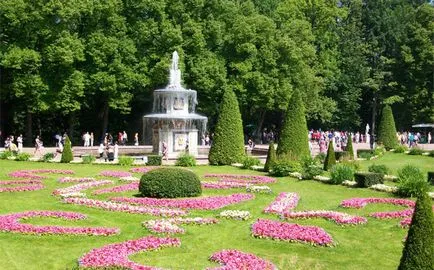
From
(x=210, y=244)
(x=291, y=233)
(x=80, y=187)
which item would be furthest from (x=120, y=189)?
(x=291, y=233)

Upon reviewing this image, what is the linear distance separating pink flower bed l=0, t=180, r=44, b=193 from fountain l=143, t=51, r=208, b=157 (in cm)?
1298

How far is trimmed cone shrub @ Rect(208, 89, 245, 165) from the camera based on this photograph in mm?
32656

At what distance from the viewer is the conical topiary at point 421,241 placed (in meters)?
8.04

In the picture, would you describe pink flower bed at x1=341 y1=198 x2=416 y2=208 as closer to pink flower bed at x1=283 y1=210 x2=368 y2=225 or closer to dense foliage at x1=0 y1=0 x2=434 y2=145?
pink flower bed at x1=283 y1=210 x2=368 y2=225

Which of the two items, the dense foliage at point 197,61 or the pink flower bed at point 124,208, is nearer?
the pink flower bed at point 124,208

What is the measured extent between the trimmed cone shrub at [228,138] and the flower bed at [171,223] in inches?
660

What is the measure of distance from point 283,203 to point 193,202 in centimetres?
301

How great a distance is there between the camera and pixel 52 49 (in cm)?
4188

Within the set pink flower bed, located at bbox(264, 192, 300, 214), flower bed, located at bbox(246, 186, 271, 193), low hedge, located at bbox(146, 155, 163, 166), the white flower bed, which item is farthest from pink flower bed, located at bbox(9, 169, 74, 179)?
the white flower bed

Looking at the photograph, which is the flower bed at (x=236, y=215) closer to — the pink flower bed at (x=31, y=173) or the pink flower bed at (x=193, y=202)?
the pink flower bed at (x=193, y=202)

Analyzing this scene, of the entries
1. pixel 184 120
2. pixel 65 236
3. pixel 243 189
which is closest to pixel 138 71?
pixel 184 120

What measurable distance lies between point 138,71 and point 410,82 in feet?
97.5

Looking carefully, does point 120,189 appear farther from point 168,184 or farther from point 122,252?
point 122,252

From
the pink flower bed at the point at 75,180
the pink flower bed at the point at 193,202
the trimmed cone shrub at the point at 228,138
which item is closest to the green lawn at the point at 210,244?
the pink flower bed at the point at 193,202
